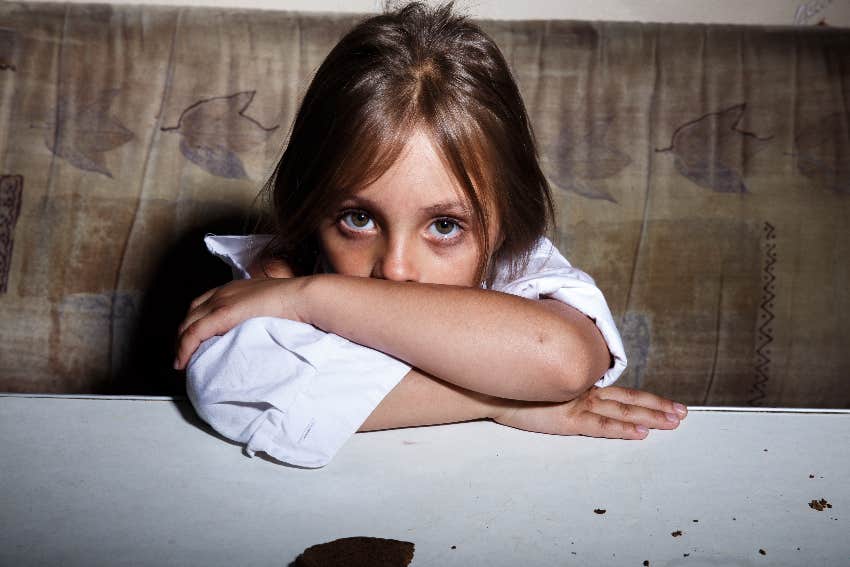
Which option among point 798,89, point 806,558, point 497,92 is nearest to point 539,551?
point 806,558

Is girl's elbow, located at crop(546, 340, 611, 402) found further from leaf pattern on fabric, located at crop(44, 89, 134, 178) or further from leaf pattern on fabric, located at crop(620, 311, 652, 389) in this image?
leaf pattern on fabric, located at crop(44, 89, 134, 178)

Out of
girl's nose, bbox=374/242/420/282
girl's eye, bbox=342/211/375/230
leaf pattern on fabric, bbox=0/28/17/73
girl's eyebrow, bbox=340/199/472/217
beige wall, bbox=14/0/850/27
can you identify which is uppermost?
beige wall, bbox=14/0/850/27

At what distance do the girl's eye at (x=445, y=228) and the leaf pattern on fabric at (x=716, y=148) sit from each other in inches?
28.6

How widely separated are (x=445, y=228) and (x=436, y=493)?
318 mm

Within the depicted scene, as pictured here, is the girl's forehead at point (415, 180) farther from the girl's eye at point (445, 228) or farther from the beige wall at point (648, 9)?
the beige wall at point (648, 9)

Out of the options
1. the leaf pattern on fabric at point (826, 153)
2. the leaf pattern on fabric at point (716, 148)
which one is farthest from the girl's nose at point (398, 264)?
the leaf pattern on fabric at point (826, 153)

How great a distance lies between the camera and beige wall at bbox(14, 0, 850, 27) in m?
1.64

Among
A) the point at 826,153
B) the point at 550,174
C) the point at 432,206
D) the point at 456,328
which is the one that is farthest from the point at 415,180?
the point at 826,153

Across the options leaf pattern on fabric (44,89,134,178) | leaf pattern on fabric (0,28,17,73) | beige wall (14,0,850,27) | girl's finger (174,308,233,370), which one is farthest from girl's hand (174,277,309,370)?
beige wall (14,0,850,27)

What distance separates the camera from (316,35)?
1.39 metres

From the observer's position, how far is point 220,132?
1.40 meters

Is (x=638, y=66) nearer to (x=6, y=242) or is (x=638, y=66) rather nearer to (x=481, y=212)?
(x=481, y=212)

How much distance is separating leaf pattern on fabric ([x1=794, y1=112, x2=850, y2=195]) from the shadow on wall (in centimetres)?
105

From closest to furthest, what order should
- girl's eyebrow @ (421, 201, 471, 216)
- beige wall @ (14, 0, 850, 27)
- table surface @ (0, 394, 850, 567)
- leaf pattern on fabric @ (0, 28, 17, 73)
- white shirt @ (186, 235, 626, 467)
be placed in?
table surface @ (0, 394, 850, 567) < white shirt @ (186, 235, 626, 467) < girl's eyebrow @ (421, 201, 471, 216) < leaf pattern on fabric @ (0, 28, 17, 73) < beige wall @ (14, 0, 850, 27)
